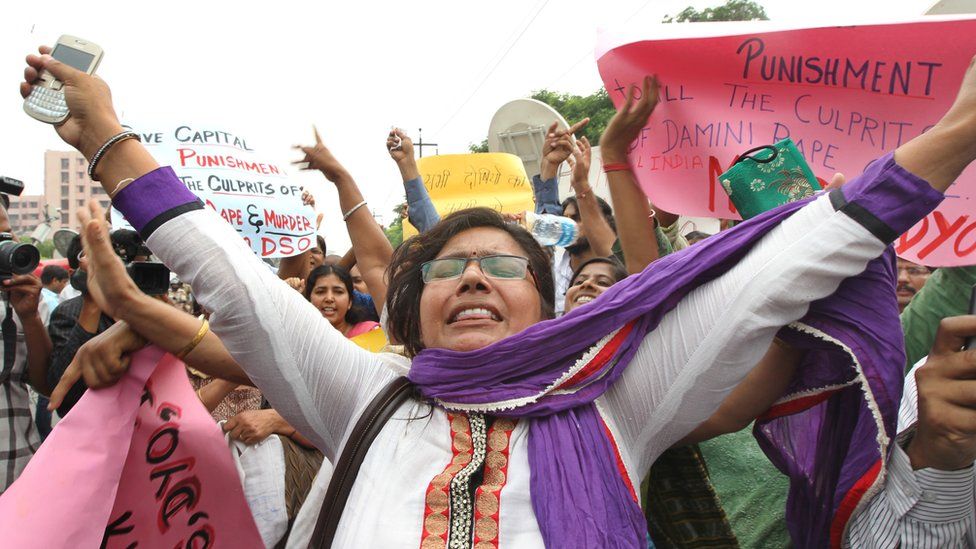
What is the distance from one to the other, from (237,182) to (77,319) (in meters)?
1.17

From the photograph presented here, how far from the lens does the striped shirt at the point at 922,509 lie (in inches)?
57.3

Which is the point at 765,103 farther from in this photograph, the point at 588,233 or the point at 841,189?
the point at 588,233

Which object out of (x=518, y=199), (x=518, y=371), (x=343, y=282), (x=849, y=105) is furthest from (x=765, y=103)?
(x=518, y=199)

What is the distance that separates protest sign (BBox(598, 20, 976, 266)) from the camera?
6.64 ft

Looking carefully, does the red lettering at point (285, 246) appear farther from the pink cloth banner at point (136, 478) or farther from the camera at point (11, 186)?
the pink cloth banner at point (136, 478)

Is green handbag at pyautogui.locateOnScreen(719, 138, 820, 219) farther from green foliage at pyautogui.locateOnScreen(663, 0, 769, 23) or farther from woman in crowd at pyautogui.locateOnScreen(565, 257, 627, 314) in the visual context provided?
green foliage at pyautogui.locateOnScreen(663, 0, 769, 23)

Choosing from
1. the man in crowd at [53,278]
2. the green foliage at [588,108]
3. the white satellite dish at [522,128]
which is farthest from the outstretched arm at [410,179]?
the green foliage at [588,108]

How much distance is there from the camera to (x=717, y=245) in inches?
64.7

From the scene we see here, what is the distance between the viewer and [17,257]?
2363 mm

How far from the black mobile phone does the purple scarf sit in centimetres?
71

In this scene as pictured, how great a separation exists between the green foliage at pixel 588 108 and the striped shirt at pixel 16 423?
24.2 m

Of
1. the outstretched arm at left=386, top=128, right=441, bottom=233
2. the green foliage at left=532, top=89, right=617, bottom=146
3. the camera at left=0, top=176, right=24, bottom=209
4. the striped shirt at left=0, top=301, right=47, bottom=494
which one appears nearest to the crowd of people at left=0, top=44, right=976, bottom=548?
the camera at left=0, top=176, right=24, bottom=209

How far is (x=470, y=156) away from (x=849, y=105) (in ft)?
13.4

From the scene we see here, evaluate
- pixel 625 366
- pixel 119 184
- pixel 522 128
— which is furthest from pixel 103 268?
pixel 522 128
